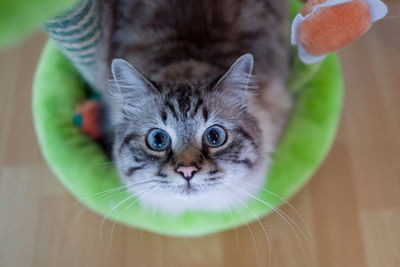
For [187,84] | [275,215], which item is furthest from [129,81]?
[275,215]

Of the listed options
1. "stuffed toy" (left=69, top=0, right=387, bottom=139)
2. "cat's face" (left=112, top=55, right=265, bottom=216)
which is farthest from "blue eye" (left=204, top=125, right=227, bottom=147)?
"stuffed toy" (left=69, top=0, right=387, bottom=139)

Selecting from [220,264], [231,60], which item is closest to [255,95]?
[231,60]

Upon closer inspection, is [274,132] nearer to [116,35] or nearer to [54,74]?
[116,35]

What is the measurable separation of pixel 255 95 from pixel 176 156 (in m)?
0.40

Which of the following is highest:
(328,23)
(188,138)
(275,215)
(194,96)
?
(328,23)

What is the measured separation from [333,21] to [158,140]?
1.75ft

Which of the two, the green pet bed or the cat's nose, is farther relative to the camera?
the green pet bed

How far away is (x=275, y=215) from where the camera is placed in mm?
1506

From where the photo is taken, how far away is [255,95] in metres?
1.25

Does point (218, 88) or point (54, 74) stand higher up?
point (54, 74)

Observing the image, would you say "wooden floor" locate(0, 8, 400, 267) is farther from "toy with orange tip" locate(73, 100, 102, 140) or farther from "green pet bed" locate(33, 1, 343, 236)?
"toy with orange tip" locate(73, 100, 102, 140)

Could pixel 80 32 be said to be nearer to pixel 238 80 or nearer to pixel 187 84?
pixel 187 84

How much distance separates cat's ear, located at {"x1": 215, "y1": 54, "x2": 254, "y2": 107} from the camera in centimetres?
99

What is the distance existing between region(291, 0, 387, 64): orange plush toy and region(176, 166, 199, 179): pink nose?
1.40 ft
